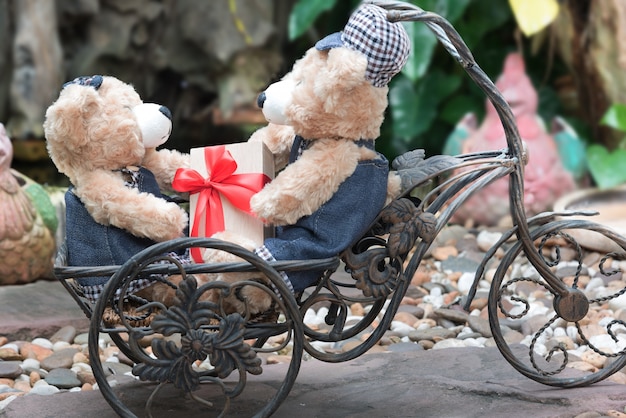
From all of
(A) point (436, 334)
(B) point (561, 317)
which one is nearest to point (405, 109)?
(A) point (436, 334)

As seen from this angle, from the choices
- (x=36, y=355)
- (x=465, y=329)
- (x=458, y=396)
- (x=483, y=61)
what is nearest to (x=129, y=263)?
(x=458, y=396)

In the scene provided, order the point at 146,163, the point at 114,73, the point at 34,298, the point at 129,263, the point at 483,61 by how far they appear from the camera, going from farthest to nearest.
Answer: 1. the point at 114,73
2. the point at 483,61
3. the point at 34,298
4. the point at 146,163
5. the point at 129,263

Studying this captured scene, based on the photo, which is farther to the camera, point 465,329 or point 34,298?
point 34,298

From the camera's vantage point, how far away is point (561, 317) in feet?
6.98

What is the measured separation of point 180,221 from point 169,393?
0.51 meters

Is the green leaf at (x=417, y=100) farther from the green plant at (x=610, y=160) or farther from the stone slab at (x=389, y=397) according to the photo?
the stone slab at (x=389, y=397)

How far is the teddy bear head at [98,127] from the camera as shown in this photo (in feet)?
6.09

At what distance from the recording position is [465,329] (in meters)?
2.88

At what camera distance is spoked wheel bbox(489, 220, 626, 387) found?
2.12 meters

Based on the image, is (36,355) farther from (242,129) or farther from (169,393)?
(242,129)

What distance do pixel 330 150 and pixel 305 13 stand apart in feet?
10.5

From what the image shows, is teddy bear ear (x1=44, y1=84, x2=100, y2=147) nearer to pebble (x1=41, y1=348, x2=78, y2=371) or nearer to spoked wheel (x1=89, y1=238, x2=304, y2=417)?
spoked wheel (x1=89, y1=238, x2=304, y2=417)

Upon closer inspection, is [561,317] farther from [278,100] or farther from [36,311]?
[36,311]

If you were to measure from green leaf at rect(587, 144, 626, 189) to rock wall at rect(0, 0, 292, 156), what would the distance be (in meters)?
2.58
